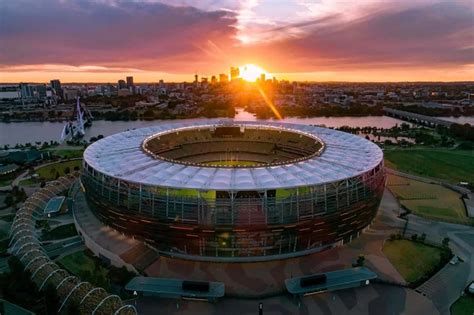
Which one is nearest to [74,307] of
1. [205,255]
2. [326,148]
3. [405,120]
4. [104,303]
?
[104,303]

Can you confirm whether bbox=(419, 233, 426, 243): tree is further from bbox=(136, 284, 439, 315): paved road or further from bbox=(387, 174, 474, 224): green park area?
bbox=(136, 284, 439, 315): paved road

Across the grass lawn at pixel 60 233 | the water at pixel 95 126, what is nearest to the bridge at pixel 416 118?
the water at pixel 95 126

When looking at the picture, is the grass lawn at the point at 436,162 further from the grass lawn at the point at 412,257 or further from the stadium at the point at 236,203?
the stadium at the point at 236,203

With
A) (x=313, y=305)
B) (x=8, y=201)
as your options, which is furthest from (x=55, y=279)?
(x=8, y=201)

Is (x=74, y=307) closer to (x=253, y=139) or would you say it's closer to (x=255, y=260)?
(x=255, y=260)

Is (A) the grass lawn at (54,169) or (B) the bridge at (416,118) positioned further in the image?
(B) the bridge at (416,118)
